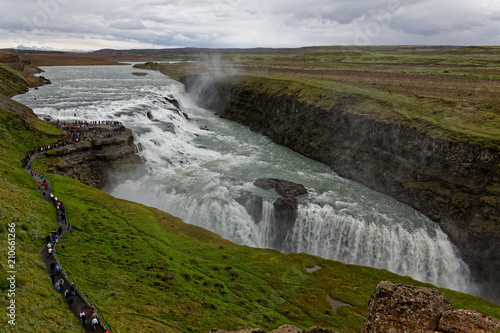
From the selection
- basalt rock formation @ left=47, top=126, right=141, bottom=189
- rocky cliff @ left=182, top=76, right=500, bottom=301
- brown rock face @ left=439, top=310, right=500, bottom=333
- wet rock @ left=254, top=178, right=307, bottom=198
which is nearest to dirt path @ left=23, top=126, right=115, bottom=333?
basalt rock formation @ left=47, top=126, right=141, bottom=189

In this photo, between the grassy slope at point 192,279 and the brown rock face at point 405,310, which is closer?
the brown rock face at point 405,310

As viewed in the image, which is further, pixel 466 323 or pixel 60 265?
pixel 60 265

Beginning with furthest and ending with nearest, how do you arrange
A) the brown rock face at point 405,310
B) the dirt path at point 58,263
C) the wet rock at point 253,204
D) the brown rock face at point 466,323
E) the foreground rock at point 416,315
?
the wet rock at point 253,204, the dirt path at point 58,263, the brown rock face at point 405,310, the foreground rock at point 416,315, the brown rock face at point 466,323

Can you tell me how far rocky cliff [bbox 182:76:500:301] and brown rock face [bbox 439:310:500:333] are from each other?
3205 centimetres

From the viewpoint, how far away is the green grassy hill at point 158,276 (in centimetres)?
2069

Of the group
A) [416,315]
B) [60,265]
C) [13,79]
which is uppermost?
[13,79]

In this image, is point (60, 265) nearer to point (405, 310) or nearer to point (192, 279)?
point (192, 279)

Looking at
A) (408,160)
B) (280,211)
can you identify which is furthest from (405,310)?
(408,160)

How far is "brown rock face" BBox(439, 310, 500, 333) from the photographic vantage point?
994 cm

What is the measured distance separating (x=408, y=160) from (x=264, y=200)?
23.8 meters

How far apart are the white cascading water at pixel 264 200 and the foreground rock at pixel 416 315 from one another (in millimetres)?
26262

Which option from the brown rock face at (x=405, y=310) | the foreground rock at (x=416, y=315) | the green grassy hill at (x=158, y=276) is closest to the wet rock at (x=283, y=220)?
the green grassy hill at (x=158, y=276)

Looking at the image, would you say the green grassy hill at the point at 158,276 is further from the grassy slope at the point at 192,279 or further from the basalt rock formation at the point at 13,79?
the basalt rock formation at the point at 13,79

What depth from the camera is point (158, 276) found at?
1023 inches
